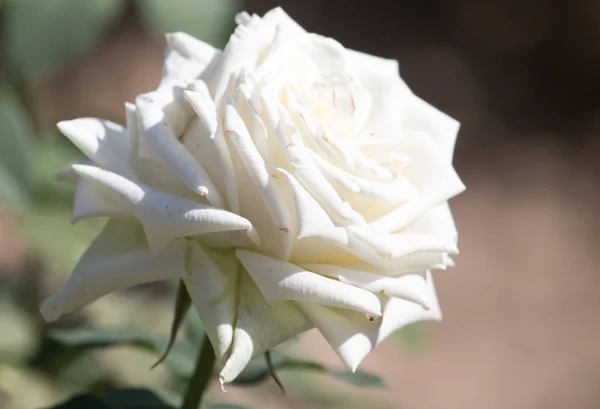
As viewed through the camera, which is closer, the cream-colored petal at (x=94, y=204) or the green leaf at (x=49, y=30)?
the cream-colored petal at (x=94, y=204)

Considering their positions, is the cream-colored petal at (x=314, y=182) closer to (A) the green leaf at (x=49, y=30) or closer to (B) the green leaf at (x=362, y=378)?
(B) the green leaf at (x=362, y=378)

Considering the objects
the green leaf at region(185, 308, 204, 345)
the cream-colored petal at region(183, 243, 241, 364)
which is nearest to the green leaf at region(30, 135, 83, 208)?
the green leaf at region(185, 308, 204, 345)

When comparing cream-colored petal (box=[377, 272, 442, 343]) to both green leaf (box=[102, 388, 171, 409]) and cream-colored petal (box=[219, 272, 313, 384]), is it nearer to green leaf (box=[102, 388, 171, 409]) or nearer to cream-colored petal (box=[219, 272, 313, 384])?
cream-colored petal (box=[219, 272, 313, 384])

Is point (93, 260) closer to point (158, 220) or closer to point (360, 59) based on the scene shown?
point (158, 220)

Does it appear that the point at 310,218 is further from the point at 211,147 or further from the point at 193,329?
the point at 193,329

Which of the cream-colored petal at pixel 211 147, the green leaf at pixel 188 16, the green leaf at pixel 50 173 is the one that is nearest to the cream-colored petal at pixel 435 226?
the cream-colored petal at pixel 211 147

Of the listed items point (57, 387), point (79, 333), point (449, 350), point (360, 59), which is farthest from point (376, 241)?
point (449, 350)
